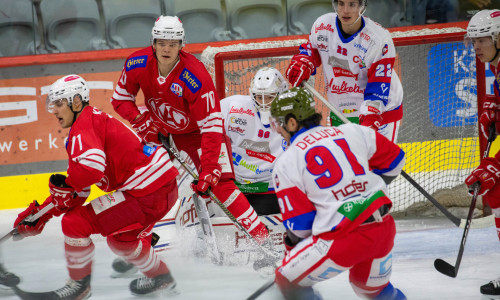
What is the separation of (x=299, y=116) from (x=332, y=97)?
55.0 inches

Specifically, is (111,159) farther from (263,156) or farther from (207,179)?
(263,156)

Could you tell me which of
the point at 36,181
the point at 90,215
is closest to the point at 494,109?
the point at 90,215

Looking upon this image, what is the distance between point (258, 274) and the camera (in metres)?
3.36

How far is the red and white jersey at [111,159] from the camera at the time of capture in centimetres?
282

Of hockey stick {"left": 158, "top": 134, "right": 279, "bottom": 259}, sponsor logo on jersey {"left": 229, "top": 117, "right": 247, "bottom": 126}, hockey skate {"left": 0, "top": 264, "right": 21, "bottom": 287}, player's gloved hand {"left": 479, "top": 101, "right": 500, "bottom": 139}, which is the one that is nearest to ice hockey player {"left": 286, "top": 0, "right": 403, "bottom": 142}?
sponsor logo on jersey {"left": 229, "top": 117, "right": 247, "bottom": 126}

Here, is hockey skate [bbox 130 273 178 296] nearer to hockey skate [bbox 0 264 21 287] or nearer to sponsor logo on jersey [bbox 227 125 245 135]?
hockey skate [bbox 0 264 21 287]

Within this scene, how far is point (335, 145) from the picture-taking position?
88.7 inches

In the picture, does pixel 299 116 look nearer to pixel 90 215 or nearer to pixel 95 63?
pixel 90 215

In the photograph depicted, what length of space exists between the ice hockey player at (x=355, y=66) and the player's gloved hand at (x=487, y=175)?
1.64 ft

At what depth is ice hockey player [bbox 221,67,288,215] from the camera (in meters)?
3.66

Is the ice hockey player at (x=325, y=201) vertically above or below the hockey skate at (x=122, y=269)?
above

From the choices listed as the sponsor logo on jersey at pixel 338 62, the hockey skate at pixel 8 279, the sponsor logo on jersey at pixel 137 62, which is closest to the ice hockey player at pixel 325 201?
the sponsor logo on jersey at pixel 338 62

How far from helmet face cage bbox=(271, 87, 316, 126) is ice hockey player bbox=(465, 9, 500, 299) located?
1112 mm

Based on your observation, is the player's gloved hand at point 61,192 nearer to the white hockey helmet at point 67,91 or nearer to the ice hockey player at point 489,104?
the white hockey helmet at point 67,91
